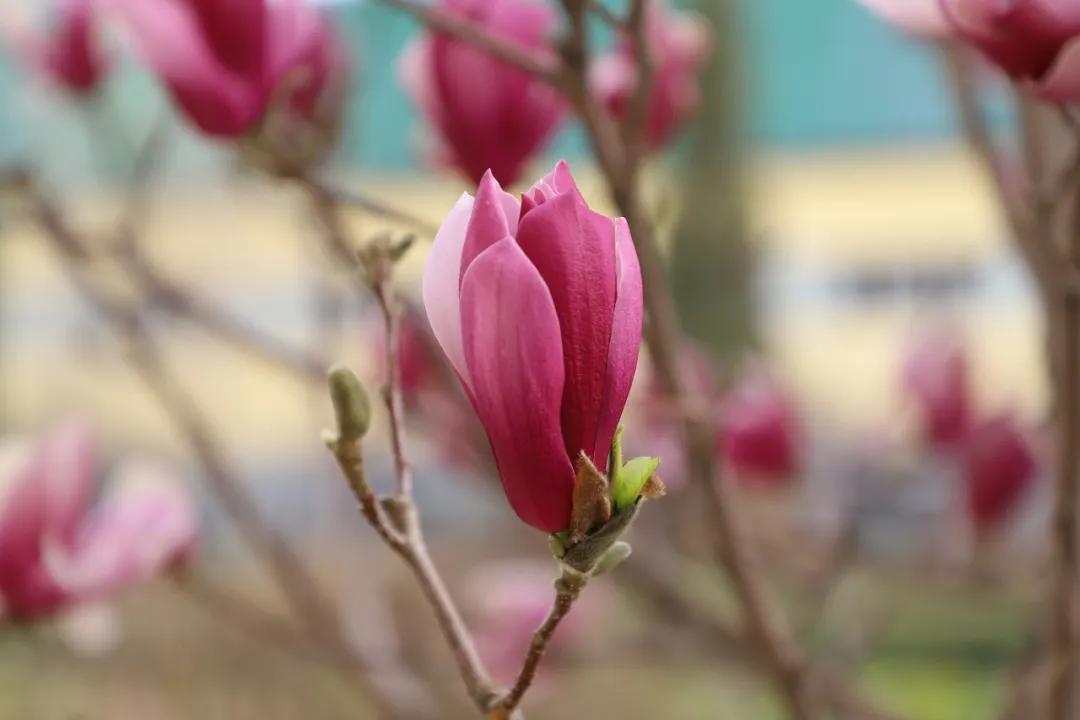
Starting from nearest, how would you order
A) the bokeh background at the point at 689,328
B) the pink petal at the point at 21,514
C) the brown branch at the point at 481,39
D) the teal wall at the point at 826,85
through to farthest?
1. the brown branch at the point at 481,39
2. the pink petal at the point at 21,514
3. the bokeh background at the point at 689,328
4. the teal wall at the point at 826,85

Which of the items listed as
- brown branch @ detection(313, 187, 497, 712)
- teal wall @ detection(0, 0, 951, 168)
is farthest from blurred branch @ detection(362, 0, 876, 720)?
teal wall @ detection(0, 0, 951, 168)

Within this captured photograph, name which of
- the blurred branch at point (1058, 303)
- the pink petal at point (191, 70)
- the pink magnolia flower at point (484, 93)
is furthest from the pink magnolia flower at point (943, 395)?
the pink petal at point (191, 70)

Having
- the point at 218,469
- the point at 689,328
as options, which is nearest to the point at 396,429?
the point at 218,469

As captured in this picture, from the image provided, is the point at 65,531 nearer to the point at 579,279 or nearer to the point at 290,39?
the point at 290,39

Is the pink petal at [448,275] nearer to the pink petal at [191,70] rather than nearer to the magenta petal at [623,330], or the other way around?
the magenta petal at [623,330]

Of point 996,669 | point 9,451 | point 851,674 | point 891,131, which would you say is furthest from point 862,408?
point 9,451

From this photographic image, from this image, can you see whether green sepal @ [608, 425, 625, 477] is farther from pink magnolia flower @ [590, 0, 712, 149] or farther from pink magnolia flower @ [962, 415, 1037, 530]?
pink magnolia flower @ [962, 415, 1037, 530]
